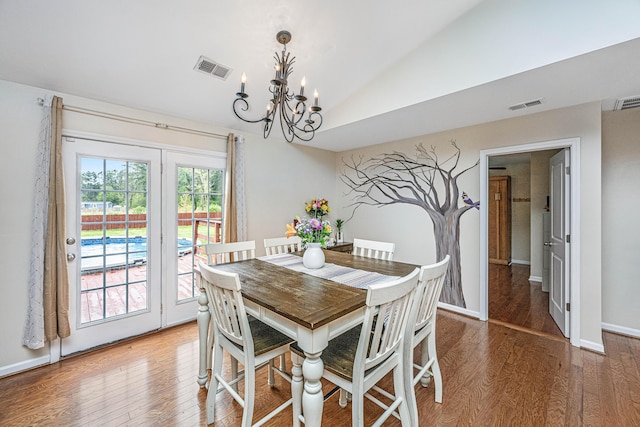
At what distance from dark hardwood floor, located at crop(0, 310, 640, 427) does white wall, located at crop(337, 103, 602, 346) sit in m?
0.59

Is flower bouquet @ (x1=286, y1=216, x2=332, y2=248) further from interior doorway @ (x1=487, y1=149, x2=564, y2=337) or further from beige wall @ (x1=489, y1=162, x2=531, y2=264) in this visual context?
beige wall @ (x1=489, y1=162, x2=531, y2=264)

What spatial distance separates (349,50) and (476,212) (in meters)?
2.35

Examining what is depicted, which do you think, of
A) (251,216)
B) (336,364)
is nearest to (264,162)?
(251,216)

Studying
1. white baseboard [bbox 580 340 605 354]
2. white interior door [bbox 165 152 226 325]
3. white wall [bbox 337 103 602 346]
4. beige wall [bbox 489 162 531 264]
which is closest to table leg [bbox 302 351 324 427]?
white interior door [bbox 165 152 226 325]

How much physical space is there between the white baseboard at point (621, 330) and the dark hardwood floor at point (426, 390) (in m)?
0.15

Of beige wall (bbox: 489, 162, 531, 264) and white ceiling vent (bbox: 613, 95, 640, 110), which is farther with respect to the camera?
beige wall (bbox: 489, 162, 531, 264)

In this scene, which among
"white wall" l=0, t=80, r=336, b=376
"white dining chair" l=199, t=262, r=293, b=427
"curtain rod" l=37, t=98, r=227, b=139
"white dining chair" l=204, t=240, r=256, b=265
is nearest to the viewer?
"white dining chair" l=199, t=262, r=293, b=427

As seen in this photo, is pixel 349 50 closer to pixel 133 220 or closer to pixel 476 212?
pixel 476 212

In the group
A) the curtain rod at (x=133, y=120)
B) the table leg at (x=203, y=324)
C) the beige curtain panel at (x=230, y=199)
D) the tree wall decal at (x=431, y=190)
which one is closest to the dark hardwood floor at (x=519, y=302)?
the tree wall decal at (x=431, y=190)

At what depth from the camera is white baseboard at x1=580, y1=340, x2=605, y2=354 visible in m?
2.42

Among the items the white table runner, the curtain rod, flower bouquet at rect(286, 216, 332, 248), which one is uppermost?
the curtain rod

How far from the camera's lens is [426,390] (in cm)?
195

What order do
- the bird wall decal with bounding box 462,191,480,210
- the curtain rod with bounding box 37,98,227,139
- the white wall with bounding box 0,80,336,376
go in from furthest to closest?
the bird wall decal with bounding box 462,191,480,210 → the curtain rod with bounding box 37,98,227,139 → the white wall with bounding box 0,80,336,376

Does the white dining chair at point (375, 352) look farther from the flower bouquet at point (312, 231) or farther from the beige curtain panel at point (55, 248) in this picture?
the beige curtain panel at point (55, 248)
